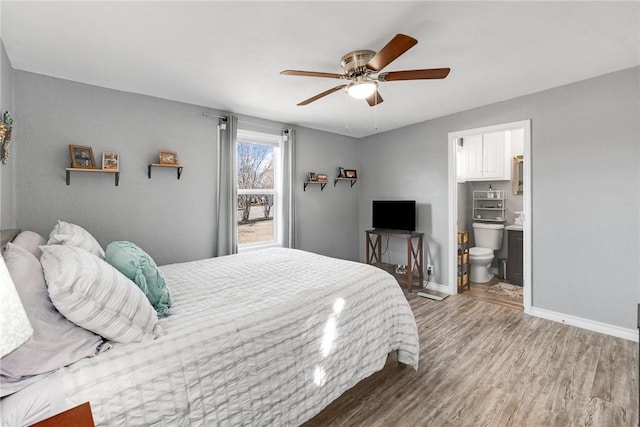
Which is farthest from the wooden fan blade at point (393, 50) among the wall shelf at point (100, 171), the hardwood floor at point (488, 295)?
the hardwood floor at point (488, 295)

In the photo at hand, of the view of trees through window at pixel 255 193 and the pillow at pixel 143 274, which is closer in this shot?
the pillow at pixel 143 274

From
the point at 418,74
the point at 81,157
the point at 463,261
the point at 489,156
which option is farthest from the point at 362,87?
the point at 489,156

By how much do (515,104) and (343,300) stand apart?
121 inches

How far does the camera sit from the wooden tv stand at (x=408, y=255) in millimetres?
4074

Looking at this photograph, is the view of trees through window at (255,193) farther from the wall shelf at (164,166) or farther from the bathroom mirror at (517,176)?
the bathroom mirror at (517,176)

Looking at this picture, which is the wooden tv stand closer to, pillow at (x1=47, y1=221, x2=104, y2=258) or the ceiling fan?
the ceiling fan

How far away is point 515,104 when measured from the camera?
332 centimetres

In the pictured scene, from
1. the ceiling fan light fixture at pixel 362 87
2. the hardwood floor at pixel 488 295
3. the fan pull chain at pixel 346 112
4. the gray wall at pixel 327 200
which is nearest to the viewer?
the ceiling fan light fixture at pixel 362 87

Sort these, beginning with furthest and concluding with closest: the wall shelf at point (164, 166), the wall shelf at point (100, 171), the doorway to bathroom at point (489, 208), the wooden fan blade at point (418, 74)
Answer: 1. the doorway to bathroom at point (489, 208)
2. the wall shelf at point (164, 166)
3. the wall shelf at point (100, 171)
4. the wooden fan blade at point (418, 74)

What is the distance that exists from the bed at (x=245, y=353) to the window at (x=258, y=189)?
1.41 meters

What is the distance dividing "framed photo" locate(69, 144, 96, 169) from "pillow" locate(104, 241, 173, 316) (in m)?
1.36

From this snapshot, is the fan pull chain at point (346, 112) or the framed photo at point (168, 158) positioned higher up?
the fan pull chain at point (346, 112)

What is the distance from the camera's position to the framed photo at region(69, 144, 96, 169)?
2521mm

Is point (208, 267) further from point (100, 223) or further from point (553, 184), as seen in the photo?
point (553, 184)
